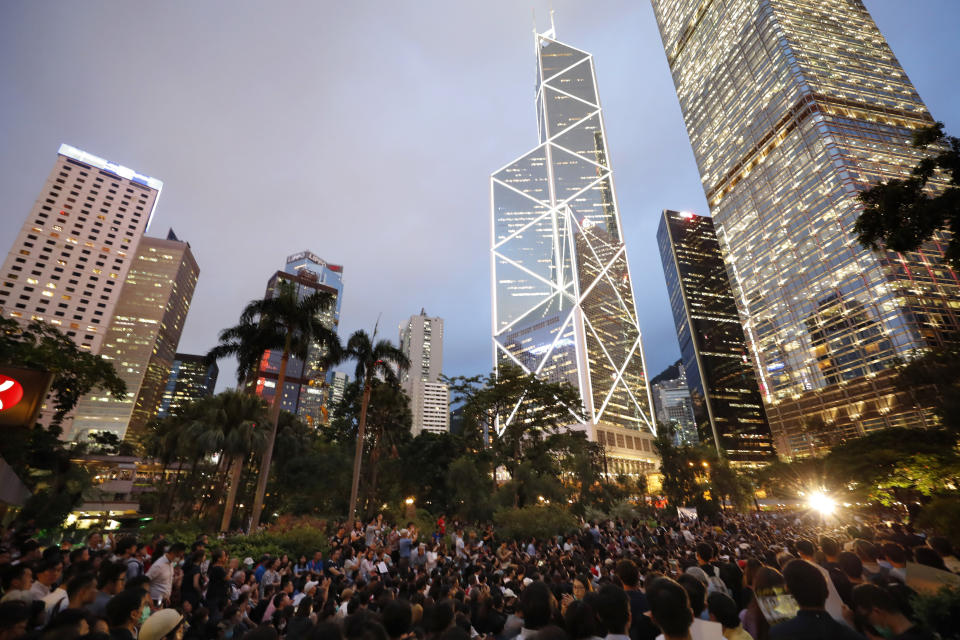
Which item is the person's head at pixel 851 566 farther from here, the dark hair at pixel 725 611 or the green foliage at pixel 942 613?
the dark hair at pixel 725 611

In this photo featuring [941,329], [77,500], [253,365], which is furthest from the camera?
[941,329]

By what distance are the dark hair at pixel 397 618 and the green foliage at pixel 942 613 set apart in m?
3.77

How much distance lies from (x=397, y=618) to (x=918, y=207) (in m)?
14.7

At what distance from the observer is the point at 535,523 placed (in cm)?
1939

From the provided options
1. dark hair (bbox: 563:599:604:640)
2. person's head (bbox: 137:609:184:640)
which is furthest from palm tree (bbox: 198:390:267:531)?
dark hair (bbox: 563:599:604:640)

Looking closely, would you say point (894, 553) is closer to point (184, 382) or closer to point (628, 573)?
point (628, 573)

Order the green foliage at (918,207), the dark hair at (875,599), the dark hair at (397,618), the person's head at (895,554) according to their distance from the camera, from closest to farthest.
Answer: the dark hair at (875,599) → the dark hair at (397,618) → the person's head at (895,554) → the green foliage at (918,207)

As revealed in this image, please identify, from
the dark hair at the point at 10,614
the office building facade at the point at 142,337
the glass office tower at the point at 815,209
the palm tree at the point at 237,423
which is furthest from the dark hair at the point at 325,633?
the office building facade at the point at 142,337

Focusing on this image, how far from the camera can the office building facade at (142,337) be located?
95625 millimetres

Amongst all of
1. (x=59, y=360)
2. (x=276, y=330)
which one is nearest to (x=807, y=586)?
(x=276, y=330)

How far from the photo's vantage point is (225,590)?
6293 mm

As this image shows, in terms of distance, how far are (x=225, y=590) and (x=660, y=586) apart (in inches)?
265

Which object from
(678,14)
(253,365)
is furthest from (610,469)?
(678,14)

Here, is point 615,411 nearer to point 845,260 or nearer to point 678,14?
point 845,260
